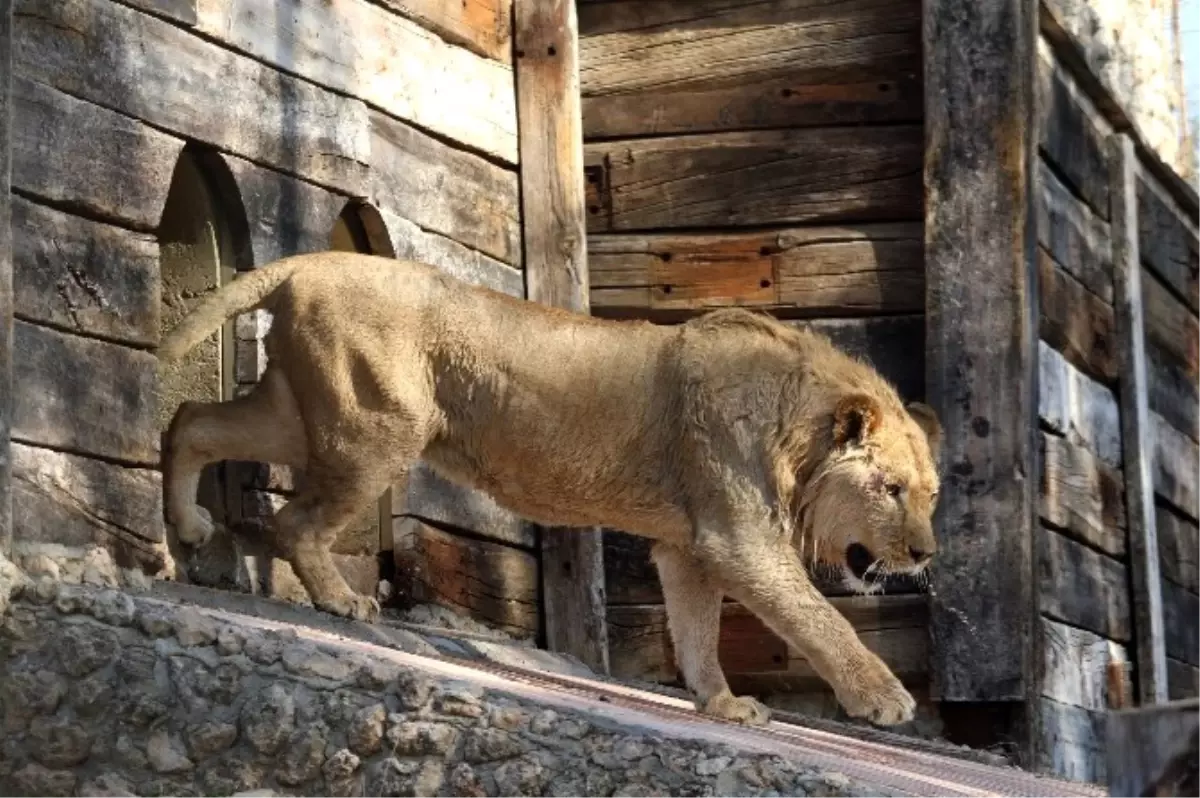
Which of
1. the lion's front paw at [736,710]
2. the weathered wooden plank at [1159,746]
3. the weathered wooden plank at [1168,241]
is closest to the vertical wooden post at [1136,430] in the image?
the weathered wooden plank at [1168,241]

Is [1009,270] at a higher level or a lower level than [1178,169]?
lower

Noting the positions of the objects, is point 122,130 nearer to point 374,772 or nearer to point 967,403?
point 374,772

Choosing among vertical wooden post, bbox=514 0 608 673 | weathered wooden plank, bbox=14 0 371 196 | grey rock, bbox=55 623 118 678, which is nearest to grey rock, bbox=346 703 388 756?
grey rock, bbox=55 623 118 678

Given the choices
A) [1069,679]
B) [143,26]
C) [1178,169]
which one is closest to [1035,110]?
[1069,679]

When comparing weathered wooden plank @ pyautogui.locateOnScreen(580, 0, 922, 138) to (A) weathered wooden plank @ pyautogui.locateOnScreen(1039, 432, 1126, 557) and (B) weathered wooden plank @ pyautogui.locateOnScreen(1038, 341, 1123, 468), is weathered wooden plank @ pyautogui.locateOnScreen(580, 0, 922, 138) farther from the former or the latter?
(A) weathered wooden plank @ pyautogui.locateOnScreen(1039, 432, 1126, 557)

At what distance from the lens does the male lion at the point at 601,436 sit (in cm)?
783

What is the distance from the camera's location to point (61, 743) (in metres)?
6.14

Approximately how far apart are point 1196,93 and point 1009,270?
15395 millimetres

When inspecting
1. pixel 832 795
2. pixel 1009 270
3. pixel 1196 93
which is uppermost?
pixel 1196 93

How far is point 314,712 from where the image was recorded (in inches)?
234

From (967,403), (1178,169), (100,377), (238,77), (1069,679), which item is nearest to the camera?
(100,377)

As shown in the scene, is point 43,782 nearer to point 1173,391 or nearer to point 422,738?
point 422,738

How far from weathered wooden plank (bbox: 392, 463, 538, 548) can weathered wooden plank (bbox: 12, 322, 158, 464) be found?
1.49 meters

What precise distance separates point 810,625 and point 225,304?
2.00 m
